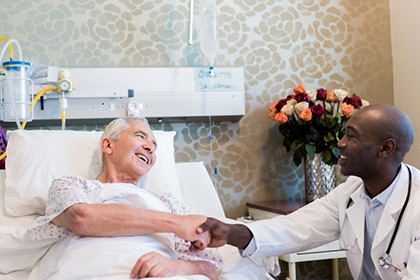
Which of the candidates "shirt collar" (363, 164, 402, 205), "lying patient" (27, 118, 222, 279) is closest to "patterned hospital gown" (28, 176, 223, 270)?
"lying patient" (27, 118, 222, 279)

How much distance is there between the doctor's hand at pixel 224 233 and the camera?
170cm

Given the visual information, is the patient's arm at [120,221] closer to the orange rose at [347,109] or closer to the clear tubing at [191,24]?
the orange rose at [347,109]

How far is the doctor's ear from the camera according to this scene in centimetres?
162

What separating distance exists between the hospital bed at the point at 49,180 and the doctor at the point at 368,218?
14 cm

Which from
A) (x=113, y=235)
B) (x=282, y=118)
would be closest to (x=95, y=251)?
(x=113, y=235)

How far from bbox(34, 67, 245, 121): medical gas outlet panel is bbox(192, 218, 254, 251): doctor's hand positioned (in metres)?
1.06

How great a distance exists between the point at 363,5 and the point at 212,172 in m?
1.37

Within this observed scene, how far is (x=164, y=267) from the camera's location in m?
1.51

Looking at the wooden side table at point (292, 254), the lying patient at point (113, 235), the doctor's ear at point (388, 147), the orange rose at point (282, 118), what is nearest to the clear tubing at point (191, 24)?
the orange rose at point (282, 118)

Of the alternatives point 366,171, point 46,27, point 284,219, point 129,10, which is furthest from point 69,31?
point 366,171

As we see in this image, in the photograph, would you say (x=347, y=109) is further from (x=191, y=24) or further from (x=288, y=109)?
(x=191, y=24)

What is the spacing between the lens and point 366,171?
5.49 feet

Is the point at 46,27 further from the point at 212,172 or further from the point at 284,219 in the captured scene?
the point at 284,219

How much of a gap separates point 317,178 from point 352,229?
100 cm
